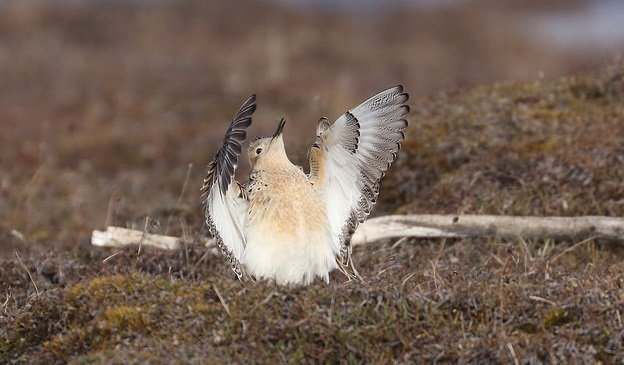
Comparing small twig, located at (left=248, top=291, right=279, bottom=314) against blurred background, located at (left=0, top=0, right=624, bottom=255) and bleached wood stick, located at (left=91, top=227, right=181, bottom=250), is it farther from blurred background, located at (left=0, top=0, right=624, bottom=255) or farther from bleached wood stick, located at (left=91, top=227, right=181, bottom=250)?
blurred background, located at (left=0, top=0, right=624, bottom=255)

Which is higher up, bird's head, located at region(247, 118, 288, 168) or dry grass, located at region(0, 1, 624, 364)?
bird's head, located at region(247, 118, 288, 168)

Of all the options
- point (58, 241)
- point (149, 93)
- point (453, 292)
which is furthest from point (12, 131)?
point (453, 292)

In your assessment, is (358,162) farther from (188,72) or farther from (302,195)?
(188,72)

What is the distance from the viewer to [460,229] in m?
8.09

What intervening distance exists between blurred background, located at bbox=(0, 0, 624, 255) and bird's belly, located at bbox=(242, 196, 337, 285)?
2.16m

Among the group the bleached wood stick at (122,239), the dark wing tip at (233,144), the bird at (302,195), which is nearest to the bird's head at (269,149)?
the bird at (302,195)

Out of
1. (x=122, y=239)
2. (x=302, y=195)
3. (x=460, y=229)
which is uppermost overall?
(x=302, y=195)

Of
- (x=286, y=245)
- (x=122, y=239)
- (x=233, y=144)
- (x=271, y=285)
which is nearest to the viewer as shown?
(x=271, y=285)

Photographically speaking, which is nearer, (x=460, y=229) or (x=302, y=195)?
(x=302, y=195)

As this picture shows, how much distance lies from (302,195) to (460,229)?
2.33 m

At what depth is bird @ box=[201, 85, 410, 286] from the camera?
595cm

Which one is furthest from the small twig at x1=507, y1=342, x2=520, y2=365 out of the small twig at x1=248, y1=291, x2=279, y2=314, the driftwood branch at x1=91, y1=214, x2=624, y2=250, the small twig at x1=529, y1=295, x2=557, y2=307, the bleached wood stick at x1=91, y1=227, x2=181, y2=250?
the bleached wood stick at x1=91, y1=227, x2=181, y2=250

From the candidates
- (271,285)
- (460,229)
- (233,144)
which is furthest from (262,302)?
(460,229)

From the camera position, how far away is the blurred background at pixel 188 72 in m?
11.8
